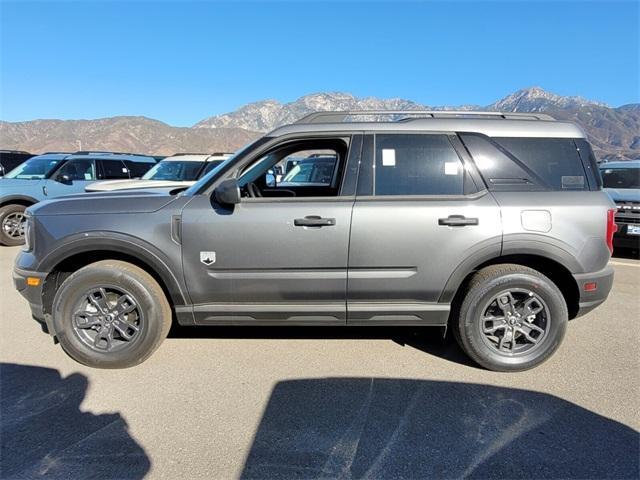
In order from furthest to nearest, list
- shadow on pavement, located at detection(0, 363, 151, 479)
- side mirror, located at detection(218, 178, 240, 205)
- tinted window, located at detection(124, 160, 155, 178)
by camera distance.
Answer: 1. tinted window, located at detection(124, 160, 155, 178)
2. side mirror, located at detection(218, 178, 240, 205)
3. shadow on pavement, located at detection(0, 363, 151, 479)

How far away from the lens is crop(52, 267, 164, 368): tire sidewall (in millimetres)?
3227

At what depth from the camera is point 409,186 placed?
3.25 metres

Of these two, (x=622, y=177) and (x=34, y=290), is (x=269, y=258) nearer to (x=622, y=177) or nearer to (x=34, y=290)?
(x=34, y=290)

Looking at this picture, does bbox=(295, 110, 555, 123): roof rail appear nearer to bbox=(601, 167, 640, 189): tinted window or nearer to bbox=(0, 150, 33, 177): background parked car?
bbox=(601, 167, 640, 189): tinted window

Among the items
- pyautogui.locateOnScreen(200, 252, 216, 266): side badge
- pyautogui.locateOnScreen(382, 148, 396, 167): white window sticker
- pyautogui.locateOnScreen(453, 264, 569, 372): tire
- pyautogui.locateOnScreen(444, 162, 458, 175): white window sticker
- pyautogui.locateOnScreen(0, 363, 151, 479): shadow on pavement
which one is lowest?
pyautogui.locateOnScreen(0, 363, 151, 479): shadow on pavement

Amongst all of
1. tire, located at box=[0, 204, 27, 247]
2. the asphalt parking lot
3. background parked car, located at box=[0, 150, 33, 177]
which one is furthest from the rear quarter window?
background parked car, located at box=[0, 150, 33, 177]

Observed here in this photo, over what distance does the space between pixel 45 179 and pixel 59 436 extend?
25.8 ft

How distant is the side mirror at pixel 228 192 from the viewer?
3055 mm

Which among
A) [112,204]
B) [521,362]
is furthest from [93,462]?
[521,362]

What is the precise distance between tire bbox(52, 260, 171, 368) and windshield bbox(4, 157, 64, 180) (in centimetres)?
697

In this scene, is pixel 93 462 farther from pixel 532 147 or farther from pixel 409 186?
pixel 532 147

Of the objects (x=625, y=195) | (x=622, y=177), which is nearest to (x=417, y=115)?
(x=625, y=195)

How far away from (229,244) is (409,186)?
4.82 feet

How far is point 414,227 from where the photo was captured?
315 centimetres
